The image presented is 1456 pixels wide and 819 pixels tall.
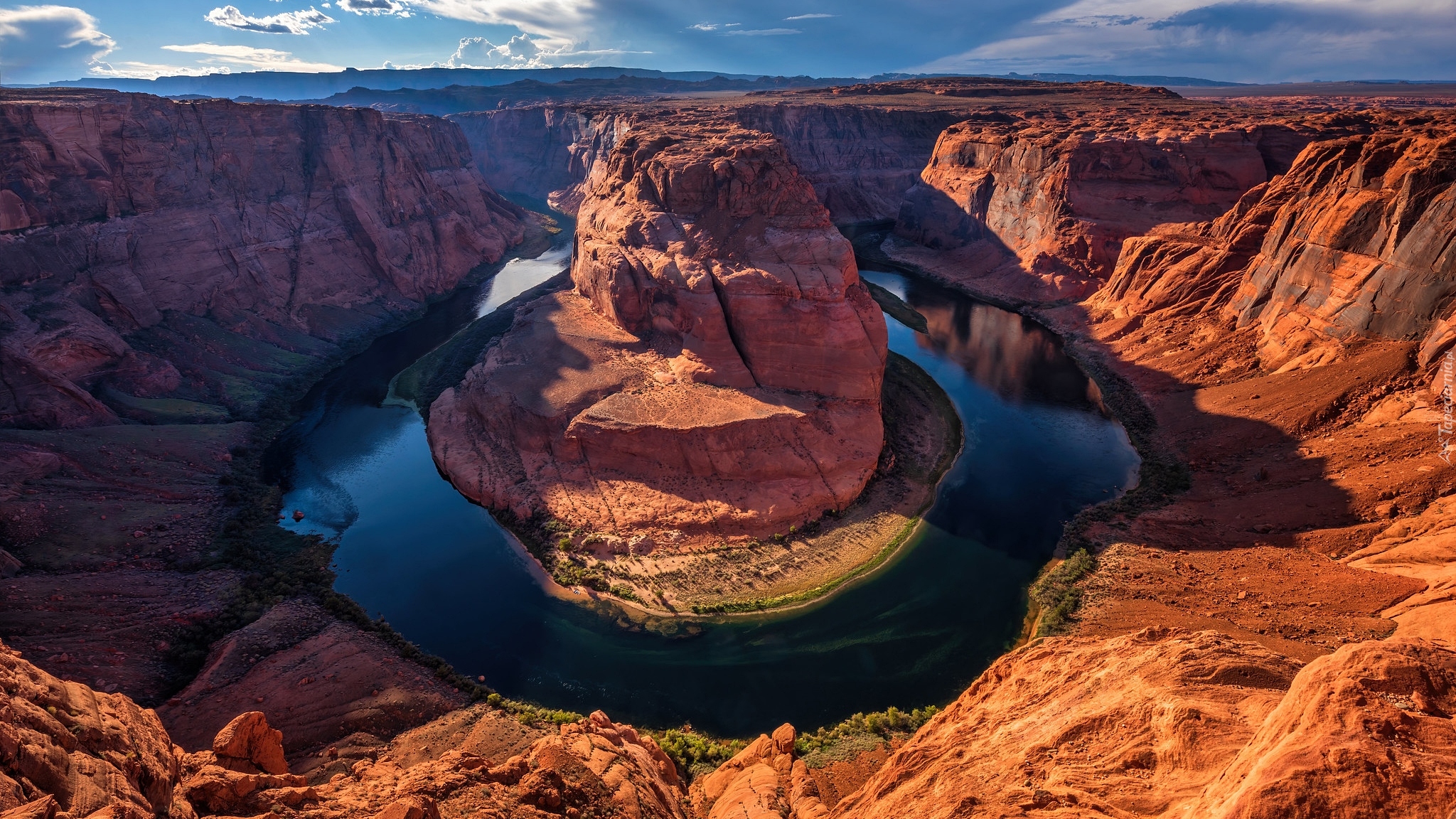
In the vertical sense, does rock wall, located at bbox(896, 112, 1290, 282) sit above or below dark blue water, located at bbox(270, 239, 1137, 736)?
above

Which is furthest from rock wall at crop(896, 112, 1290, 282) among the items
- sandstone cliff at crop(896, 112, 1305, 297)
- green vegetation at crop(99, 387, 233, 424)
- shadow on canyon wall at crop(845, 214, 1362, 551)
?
green vegetation at crop(99, 387, 233, 424)

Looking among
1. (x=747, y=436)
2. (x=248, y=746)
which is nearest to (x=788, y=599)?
(x=747, y=436)

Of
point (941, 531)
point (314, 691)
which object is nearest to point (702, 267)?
point (941, 531)

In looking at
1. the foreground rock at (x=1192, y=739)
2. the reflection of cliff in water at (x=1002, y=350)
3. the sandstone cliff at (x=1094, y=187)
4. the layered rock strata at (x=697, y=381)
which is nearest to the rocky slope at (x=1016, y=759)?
the foreground rock at (x=1192, y=739)

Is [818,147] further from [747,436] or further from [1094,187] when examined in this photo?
[747,436]

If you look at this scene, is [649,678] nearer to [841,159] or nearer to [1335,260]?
[1335,260]

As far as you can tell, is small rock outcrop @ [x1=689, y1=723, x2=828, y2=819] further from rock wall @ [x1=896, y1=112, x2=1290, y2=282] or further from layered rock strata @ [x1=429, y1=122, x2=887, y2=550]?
rock wall @ [x1=896, y1=112, x2=1290, y2=282]
